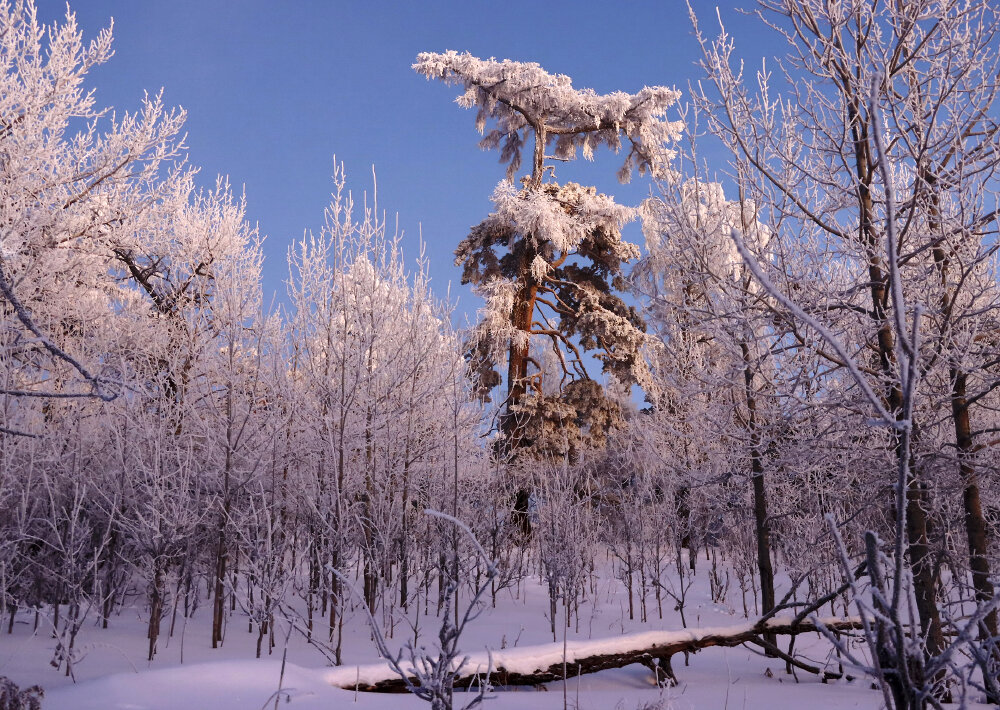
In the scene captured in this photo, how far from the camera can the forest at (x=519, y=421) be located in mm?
5746

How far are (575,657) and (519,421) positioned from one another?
11758 millimetres

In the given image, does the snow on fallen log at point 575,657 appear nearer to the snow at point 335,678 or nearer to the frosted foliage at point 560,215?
the snow at point 335,678

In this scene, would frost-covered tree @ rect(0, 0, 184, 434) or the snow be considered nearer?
the snow

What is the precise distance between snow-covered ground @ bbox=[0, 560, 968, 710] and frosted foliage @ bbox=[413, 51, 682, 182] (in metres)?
13.2

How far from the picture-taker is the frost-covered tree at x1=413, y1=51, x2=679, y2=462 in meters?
18.3

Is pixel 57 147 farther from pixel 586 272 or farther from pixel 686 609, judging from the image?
pixel 686 609

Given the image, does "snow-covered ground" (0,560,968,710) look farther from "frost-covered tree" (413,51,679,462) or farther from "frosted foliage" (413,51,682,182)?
"frosted foliage" (413,51,682,182)

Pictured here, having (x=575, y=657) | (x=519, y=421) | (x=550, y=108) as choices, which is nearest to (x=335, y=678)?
(x=575, y=657)

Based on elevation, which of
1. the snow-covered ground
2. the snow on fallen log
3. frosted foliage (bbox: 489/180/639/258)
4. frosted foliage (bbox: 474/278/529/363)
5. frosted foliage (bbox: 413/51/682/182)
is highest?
frosted foliage (bbox: 413/51/682/182)

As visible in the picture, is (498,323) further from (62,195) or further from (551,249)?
(62,195)

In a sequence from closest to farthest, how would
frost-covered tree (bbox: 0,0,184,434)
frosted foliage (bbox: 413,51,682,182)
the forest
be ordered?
1. the forest
2. frost-covered tree (bbox: 0,0,184,434)
3. frosted foliage (bbox: 413,51,682,182)

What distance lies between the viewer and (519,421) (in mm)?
18359

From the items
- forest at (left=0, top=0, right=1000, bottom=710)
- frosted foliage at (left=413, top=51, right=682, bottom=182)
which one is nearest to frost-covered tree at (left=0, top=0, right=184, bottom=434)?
forest at (left=0, top=0, right=1000, bottom=710)

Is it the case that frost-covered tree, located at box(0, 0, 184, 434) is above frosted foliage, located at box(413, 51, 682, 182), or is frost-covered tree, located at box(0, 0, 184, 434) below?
below
